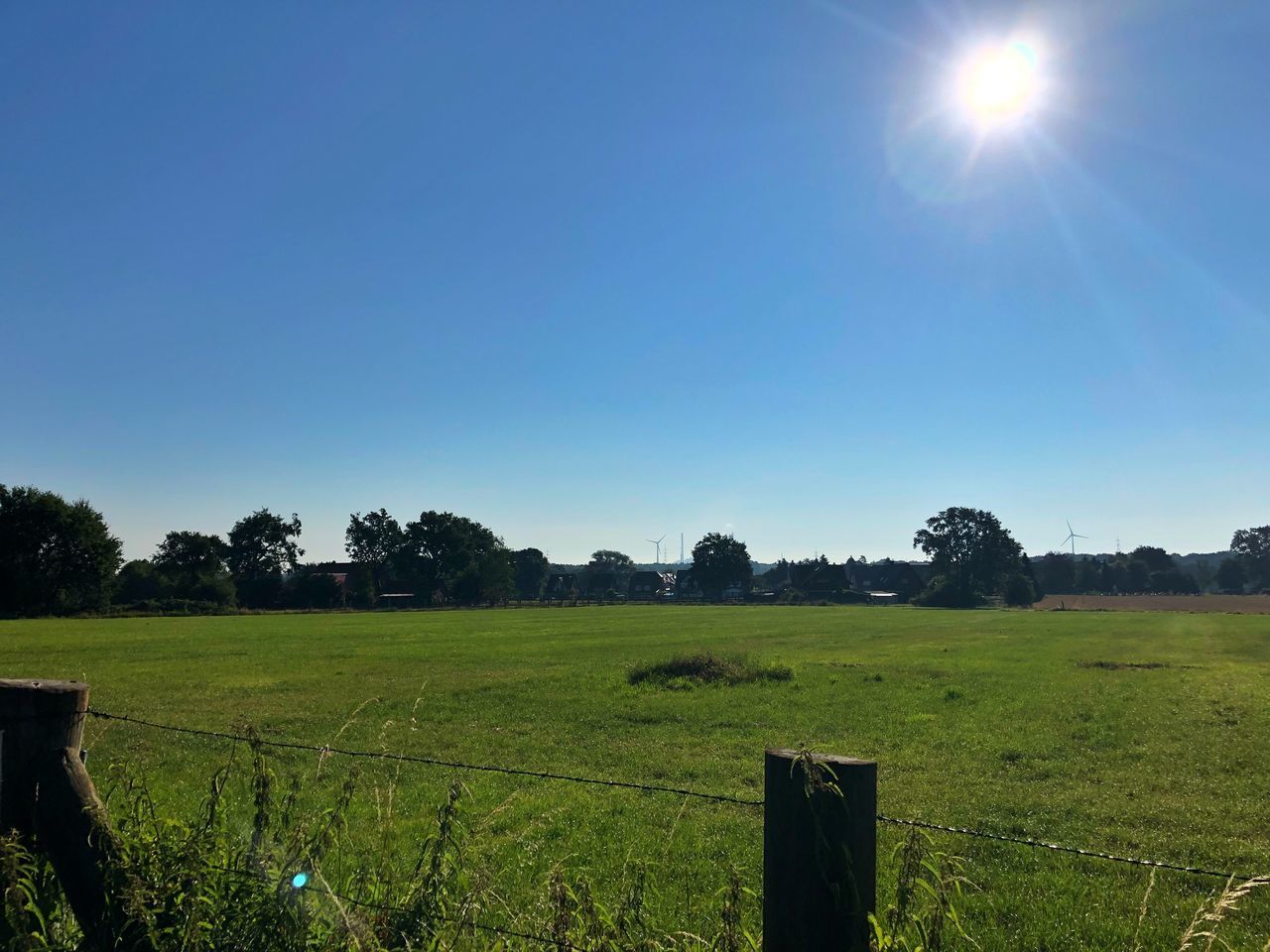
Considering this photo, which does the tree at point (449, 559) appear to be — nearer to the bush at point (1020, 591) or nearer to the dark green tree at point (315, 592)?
the dark green tree at point (315, 592)

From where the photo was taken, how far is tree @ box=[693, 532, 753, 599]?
167 metres

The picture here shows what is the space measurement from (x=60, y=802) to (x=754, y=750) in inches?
489

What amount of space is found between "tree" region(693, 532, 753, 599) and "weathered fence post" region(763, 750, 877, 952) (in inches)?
6520

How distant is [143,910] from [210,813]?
2.59 ft

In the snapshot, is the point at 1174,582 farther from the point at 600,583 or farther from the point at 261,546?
the point at 261,546

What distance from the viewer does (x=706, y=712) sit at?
19.2 meters

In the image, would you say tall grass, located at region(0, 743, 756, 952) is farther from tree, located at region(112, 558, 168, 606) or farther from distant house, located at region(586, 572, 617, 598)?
distant house, located at region(586, 572, 617, 598)

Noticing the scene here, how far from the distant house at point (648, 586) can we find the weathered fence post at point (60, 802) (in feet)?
610

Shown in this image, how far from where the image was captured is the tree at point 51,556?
8456 cm

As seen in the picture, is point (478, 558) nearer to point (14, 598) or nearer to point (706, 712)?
point (14, 598)

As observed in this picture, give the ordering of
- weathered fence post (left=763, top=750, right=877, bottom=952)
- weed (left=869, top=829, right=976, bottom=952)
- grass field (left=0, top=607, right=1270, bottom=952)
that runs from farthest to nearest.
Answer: grass field (left=0, top=607, right=1270, bottom=952)
weed (left=869, top=829, right=976, bottom=952)
weathered fence post (left=763, top=750, right=877, bottom=952)

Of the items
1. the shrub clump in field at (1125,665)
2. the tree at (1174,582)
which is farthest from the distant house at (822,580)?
the shrub clump in field at (1125,665)

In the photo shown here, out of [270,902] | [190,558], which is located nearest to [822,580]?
[190,558]

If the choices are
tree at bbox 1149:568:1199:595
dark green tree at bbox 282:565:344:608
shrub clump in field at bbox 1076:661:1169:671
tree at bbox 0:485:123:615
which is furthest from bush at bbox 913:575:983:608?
tree at bbox 0:485:123:615
